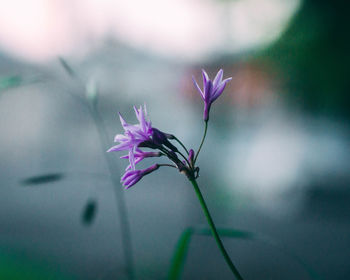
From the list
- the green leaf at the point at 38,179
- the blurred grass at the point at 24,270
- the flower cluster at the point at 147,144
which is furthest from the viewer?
the blurred grass at the point at 24,270

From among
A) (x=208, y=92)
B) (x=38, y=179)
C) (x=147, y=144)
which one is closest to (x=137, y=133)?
(x=147, y=144)

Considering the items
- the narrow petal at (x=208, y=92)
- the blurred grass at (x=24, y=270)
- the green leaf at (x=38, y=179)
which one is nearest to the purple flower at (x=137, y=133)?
the narrow petal at (x=208, y=92)

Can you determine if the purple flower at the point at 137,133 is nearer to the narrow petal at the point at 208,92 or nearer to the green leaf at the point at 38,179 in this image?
the narrow petal at the point at 208,92

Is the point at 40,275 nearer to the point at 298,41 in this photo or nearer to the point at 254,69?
the point at 254,69

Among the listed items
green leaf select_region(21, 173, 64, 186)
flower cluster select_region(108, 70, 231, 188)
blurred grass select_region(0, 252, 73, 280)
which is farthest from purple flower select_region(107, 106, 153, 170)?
blurred grass select_region(0, 252, 73, 280)

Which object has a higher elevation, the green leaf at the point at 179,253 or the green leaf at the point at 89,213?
the green leaf at the point at 89,213

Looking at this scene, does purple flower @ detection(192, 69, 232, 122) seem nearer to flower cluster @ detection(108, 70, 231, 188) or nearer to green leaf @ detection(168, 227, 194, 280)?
flower cluster @ detection(108, 70, 231, 188)

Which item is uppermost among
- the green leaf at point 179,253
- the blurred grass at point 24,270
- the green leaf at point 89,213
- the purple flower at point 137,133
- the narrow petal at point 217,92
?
the narrow petal at point 217,92

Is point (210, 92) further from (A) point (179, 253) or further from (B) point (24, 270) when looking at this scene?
(B) point (24, 270)
